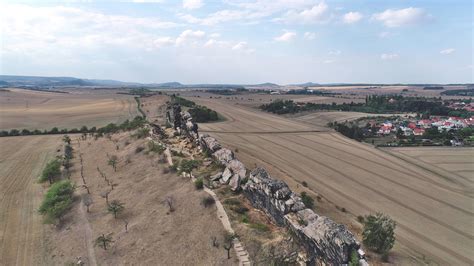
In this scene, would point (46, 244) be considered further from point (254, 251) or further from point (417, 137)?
point (417, 137)

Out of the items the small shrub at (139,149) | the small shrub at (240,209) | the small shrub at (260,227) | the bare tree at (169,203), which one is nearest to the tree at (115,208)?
the bare tree at (169,203)

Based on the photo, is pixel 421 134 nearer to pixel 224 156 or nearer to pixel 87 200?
pixel 224 156

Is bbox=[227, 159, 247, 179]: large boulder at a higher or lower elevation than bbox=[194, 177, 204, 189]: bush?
higher

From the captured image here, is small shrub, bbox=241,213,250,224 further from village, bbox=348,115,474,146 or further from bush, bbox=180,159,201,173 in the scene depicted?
village, bbox=348,115,474,146

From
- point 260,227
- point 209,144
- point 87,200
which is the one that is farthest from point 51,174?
point 260,227

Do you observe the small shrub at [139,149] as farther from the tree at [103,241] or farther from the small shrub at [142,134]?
the tree at [103,241]

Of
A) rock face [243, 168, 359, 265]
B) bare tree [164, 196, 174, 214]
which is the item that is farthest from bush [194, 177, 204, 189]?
rock face [243, 168, 359, 265]
